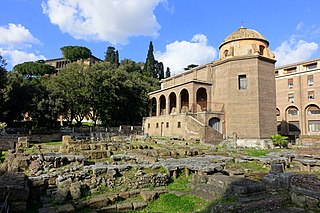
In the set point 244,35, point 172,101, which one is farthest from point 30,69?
point 244,35

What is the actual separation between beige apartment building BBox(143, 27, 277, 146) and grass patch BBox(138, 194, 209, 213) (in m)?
18.8

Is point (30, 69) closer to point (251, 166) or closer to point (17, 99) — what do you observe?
point (17, 99)

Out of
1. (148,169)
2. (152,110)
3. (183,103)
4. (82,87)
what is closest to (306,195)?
(148,169)

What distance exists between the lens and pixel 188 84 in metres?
32.5

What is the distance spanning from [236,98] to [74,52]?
6261 cm

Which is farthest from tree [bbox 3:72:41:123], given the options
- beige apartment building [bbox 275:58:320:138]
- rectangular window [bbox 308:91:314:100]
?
rectangular window [bbox 308:91:314:100]

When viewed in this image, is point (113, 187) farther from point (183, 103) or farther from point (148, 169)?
point (183, 103)

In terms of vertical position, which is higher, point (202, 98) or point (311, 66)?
point (311, 66)

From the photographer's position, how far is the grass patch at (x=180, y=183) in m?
9.43

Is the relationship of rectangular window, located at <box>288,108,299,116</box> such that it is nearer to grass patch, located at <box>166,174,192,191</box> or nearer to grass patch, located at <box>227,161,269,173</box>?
grass patch, located at <box>227,161,269,173</box>

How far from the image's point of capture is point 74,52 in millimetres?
77938

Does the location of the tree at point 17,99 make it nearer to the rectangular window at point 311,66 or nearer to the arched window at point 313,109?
the arched window at point 313,109

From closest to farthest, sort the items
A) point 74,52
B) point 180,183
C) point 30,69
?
point 180,183, point 30,69, point 74,52

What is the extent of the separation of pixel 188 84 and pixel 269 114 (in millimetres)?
10533
